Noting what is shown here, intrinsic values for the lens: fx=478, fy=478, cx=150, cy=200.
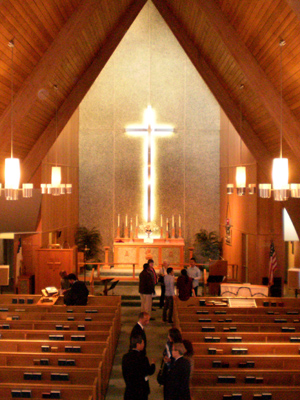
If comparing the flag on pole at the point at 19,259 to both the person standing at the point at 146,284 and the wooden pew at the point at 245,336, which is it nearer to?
the person standing at the point at 146,284

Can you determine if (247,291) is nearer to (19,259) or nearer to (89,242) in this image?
(19,259)

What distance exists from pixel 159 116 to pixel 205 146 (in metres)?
1.87

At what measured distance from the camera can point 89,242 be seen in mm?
15484

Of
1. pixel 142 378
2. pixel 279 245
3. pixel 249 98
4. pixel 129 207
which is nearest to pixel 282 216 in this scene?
pixel 279 245

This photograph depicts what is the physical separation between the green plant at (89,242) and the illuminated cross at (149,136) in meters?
1.90

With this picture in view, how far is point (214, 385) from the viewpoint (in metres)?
5.30

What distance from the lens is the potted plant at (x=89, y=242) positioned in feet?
50.7

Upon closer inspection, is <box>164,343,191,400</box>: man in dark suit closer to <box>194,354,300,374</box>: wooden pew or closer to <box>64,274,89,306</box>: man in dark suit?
<box>194,354,300,374</box>: wooden pew

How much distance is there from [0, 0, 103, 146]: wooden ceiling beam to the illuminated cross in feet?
23.5

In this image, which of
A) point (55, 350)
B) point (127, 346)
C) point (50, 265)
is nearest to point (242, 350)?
point (55, 350)

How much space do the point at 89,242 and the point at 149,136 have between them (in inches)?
157

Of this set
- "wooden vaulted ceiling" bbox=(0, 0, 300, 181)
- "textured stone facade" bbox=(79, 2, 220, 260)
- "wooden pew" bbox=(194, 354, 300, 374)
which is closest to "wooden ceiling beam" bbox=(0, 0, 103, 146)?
"wooden vaulted ceiling" bbox=(0, 0, 300, 181)

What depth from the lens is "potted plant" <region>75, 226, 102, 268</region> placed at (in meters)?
15.5

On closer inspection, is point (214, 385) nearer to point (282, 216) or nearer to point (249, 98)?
point (249, 98)
